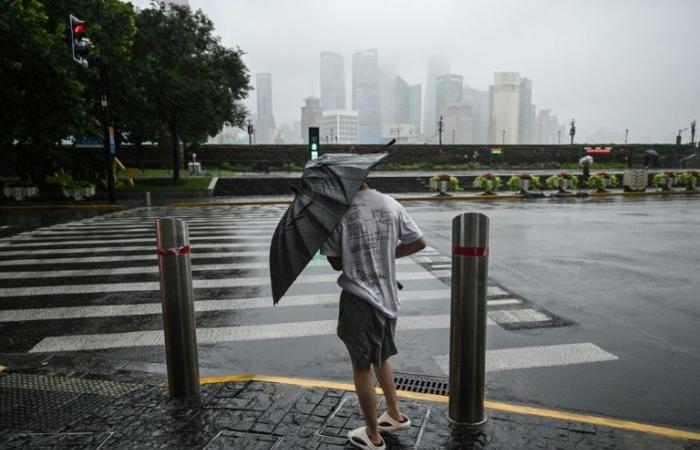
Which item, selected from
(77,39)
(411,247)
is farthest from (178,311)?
(77,39)

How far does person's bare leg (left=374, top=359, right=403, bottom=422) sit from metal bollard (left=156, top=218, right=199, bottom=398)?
153cm

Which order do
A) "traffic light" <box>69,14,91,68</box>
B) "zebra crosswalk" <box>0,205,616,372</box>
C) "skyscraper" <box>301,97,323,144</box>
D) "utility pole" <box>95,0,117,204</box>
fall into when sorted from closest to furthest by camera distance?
"zebra crosswalk" <box>0,205,616,372</box> < "traffic light" <box>69,14,91,68</box> < "utility pole" <box>95,0,117,204</box> < "skyscraper" <box>301,97,323,144</box>

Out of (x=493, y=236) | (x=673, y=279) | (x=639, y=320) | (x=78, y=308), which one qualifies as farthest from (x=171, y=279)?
(x=493, y=236)

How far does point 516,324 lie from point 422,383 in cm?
199

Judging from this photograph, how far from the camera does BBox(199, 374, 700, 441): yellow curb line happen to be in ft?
10.5

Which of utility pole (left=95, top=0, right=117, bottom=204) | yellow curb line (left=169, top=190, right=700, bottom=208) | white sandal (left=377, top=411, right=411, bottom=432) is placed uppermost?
utility pole (left=95, top=0, right=117, bottom=204)

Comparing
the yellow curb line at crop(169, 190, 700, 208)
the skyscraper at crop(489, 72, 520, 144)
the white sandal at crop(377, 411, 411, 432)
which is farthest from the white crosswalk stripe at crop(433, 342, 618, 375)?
the skyscraper at crop(489, 72, 520, 144)

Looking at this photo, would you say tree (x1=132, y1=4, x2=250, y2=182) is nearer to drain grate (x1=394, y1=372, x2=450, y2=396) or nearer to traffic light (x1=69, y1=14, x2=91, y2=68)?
traffic light (x1=69, y1=14, x2=91, y2=68)

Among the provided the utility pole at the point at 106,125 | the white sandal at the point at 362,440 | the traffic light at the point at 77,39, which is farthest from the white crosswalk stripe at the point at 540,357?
the utility pole at the point at 106,125

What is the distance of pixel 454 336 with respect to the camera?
10.8ft

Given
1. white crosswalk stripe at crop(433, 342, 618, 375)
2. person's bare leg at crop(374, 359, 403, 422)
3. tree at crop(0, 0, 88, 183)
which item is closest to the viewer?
person's bare leg at crop(374, 359, 403, 422)

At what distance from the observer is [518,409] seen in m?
3.53

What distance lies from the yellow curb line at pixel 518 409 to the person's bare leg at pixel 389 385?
49 centimetres

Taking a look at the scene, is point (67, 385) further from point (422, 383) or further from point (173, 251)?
point (422, 383)
